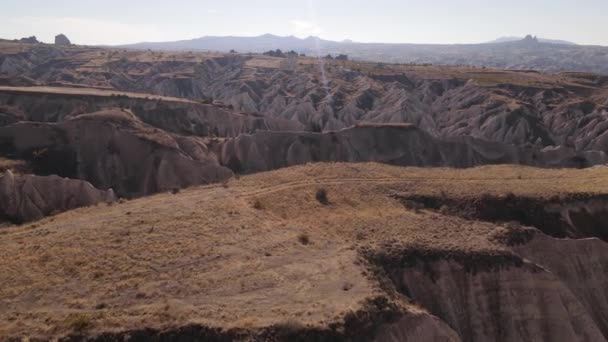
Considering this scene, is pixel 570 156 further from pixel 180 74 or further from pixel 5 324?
pixel 180 74

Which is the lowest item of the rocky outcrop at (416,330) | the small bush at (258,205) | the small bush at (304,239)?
the rocky outcrop at (416,330)

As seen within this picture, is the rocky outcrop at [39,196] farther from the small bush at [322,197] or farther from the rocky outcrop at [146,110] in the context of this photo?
the rocky outcrop at [146,110]

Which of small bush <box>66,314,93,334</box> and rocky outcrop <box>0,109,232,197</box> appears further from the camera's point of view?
rocky outcrop <box>0,109,232,197</box>

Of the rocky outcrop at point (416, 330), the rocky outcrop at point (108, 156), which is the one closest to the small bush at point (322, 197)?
the rocky outcrop at point (416, 330)

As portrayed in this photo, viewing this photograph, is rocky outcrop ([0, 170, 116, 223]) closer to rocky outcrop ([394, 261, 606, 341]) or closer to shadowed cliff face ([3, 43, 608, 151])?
A: rocky outcrop ([394, 261, 606, 341])

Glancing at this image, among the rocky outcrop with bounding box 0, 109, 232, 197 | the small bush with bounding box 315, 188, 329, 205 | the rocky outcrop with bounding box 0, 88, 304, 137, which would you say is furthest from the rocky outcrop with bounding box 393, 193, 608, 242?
the rocky outcrop with bounding box 0, 88, 304, 137

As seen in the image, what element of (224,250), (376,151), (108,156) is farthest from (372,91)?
(224,250)

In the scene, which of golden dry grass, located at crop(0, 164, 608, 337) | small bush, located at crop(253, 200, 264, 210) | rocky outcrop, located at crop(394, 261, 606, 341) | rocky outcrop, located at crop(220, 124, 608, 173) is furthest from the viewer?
rocky outcrop, located at crop(220, 124, 608, 173)
